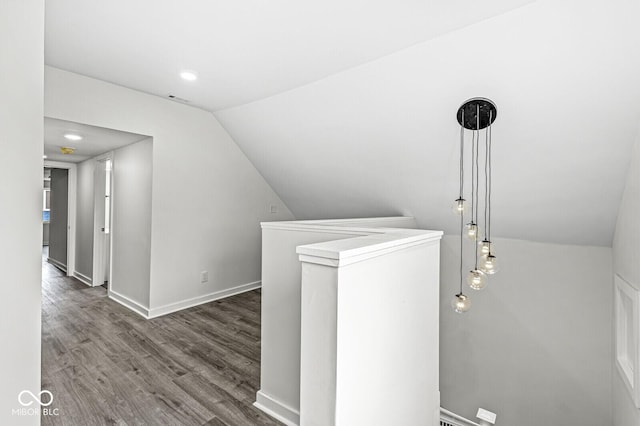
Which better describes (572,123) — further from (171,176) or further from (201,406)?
(171,176)

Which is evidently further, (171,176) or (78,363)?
(171,176)

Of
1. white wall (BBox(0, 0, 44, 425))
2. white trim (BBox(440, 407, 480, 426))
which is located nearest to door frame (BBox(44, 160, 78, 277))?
white wall (BBox(0, 0, 44, 425))

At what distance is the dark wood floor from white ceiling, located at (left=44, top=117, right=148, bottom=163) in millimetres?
1982

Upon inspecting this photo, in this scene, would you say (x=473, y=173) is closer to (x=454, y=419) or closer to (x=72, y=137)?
(x=454, y=419)

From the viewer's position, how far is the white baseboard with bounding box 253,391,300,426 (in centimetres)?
196

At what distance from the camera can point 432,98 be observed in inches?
98.0

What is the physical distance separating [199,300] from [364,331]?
322 centimetres

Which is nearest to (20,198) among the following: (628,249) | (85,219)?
(628,249)

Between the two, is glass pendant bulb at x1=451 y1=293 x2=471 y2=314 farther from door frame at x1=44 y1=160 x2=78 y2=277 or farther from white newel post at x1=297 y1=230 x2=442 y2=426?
door frame at x1=44 y1=160 x2=78 y2=277

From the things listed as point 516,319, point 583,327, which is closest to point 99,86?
point 516,319

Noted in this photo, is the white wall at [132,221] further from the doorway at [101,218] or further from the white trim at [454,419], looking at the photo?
the white trim at [454,419]

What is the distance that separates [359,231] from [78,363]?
2533mm

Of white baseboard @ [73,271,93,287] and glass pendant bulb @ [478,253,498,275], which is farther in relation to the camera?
white baseboard @ [73,271,93,287]

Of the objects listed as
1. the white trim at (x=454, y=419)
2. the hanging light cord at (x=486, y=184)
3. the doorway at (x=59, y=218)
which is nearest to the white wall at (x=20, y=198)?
the hanging light cord at (x=486, y=184)
